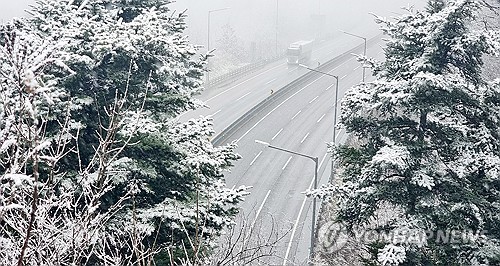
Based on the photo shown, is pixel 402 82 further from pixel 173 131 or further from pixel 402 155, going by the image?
pixel 173 131

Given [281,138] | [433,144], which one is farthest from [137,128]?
[281,138]

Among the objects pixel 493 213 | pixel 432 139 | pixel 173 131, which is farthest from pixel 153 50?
pixel 493 213

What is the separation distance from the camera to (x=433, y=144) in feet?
43.4

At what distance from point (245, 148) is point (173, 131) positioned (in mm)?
25135

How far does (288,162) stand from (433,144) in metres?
25.2

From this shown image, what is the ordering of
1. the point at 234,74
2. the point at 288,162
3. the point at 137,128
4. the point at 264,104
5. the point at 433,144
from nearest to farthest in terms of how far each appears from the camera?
the point at 137,128 → the point at 433,144 → the point at 288,162 → the point at 264,104 → the point at 234,74

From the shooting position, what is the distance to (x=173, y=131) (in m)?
14.4

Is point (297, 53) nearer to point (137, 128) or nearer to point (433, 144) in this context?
point (433, 144)

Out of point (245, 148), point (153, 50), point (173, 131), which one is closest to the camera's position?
point (153, 50)

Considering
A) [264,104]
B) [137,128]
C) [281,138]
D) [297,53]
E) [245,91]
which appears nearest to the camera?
[137,128]

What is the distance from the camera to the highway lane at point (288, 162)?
29.7 meters

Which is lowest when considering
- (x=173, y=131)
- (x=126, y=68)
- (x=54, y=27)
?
(x=173, y=131)

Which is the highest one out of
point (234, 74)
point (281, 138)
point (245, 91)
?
point (234, 74)

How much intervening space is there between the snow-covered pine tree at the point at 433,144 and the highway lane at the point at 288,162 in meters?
12.6
